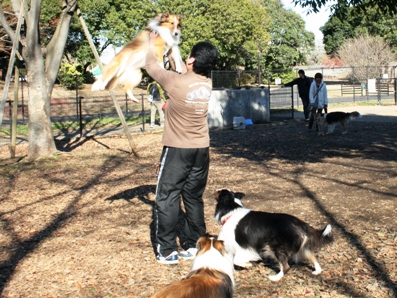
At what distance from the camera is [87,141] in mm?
15617

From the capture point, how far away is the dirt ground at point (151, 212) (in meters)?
4.71

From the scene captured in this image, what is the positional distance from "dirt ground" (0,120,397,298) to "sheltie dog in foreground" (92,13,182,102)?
1817 millimetres

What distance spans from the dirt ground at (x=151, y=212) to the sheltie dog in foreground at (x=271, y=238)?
7.5 inches

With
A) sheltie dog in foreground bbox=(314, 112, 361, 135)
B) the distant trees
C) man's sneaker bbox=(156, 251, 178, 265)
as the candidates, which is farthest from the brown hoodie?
the distant trees

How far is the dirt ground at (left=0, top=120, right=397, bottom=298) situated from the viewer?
186 inches

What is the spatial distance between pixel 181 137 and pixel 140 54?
1.12m

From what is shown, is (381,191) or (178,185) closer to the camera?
(178,185)

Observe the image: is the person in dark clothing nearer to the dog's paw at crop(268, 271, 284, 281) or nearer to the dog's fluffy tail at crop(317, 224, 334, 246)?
the dog's fluffy tail at crop(317, 224, 334, 246)

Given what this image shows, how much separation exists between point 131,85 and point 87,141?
10.2 metres

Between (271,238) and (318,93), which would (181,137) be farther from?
(318,93)

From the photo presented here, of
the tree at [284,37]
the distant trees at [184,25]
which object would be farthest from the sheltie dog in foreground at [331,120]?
the tree at [284,37]

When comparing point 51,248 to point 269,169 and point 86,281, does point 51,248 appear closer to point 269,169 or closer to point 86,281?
point 86,281

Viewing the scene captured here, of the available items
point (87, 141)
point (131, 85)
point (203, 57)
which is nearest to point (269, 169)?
point (131, 85)

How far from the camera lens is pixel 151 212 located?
7.16 meters
